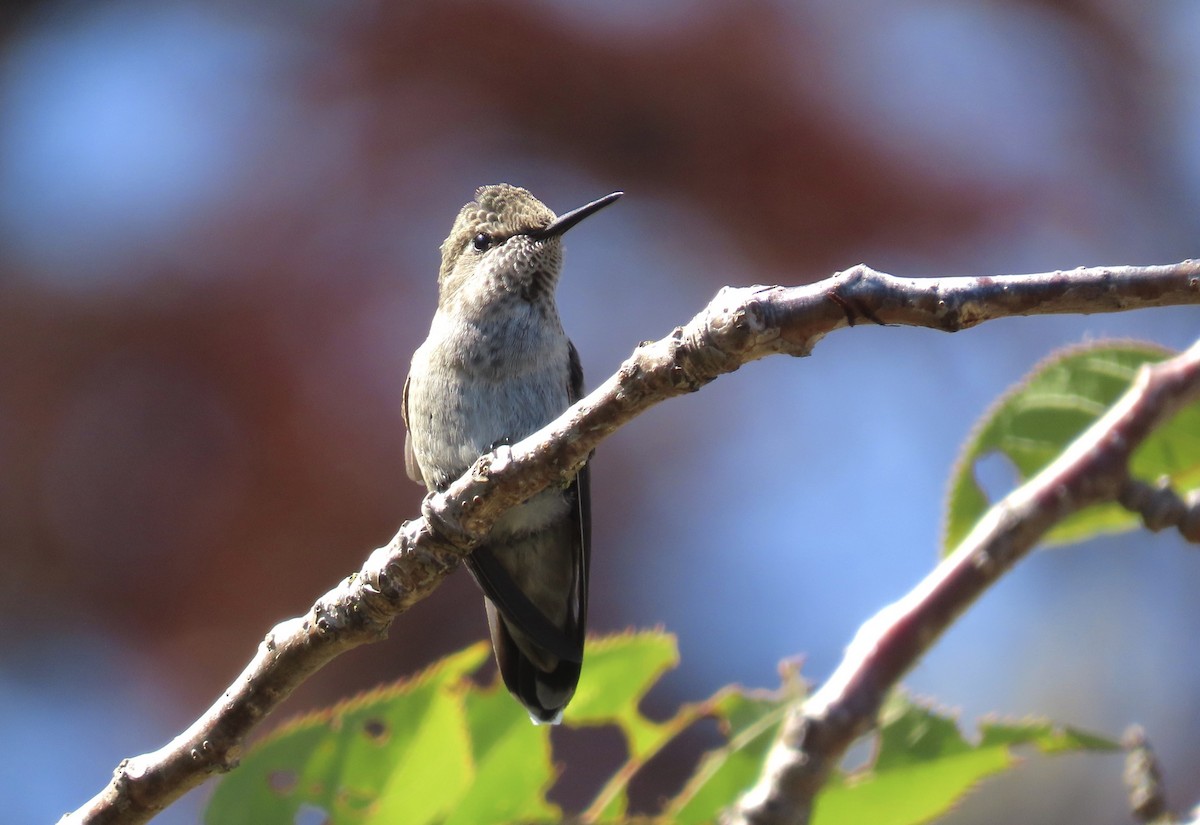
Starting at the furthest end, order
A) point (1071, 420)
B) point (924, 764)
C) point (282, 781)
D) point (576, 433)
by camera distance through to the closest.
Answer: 1. point (1071, 420)
2. point (924, 764)
3. point (282, 781)
4. point (576, 433)

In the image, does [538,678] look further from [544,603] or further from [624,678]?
[624,678]

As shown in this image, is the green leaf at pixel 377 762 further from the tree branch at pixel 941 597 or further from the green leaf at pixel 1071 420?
the green leaf at pixel 1071 420

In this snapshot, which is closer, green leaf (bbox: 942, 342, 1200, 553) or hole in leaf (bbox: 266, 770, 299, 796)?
hole in leaf (bbox: 266, 770, 299, 796)

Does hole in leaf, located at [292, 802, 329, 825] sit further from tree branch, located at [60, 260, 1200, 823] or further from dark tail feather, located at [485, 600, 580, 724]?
dark tail feather, located at [485, 600, 580, 724]

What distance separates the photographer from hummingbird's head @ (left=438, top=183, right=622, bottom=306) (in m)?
2.93

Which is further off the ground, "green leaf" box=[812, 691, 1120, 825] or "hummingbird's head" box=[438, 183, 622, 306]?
"hummingbird's head" box=[438, 183, 622, 306]

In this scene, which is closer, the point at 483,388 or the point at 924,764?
the point at 924,764

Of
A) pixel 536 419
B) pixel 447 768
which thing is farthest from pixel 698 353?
pixel 536 419

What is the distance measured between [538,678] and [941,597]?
1407 millimetres

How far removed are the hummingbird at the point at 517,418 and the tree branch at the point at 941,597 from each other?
1.15m

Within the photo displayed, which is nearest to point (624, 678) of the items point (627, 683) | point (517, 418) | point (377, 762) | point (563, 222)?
point (627, 683)

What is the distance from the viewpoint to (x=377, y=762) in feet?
6.07

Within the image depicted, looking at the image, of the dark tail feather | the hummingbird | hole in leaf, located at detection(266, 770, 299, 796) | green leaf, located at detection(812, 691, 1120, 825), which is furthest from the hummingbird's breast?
green leaf, located at detection(812, 691, 1120, 825)

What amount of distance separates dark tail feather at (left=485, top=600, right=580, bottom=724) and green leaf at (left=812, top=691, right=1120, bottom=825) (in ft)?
2.74
